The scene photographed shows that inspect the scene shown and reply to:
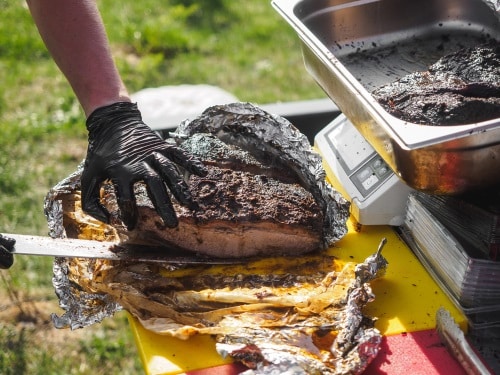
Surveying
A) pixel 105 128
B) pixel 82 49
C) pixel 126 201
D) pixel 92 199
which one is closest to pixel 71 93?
pixel 82 49

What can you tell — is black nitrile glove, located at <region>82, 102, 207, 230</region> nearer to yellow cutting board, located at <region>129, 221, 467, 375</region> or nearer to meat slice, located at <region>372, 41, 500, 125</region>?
yellow cutting board, located at <region>129, 221, 467, 375</region>

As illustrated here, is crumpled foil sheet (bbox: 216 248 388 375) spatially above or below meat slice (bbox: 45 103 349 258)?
below

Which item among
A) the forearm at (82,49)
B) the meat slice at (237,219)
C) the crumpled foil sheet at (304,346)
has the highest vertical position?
the forearm at (82,49)

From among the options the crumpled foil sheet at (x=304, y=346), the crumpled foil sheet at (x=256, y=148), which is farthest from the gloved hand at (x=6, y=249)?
the crumpled foil sheet at (x=304, y=346)

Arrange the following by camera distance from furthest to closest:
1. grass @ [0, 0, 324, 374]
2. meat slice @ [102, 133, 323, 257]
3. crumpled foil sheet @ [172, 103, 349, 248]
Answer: grass @ [0, 0, 324, 374] < crumpled foil sheet @ [172, 103, 349, 248] < meat slice @ [102, 133, 323, 257]

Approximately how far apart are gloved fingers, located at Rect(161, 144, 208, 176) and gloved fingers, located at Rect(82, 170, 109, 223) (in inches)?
8.7

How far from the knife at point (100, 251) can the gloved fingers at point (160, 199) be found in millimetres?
161

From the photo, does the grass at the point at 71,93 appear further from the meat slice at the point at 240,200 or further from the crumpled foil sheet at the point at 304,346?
the crumpled foil sheet at the point at 304,346

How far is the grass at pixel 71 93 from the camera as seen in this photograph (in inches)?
126

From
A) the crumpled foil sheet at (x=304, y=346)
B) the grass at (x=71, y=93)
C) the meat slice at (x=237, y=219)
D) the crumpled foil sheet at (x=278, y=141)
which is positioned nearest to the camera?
the crumpled foil sheet at (x=304, y=346)

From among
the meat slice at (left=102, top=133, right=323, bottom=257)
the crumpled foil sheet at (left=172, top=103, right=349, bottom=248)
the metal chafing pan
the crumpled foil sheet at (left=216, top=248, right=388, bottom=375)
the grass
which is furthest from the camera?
the grass

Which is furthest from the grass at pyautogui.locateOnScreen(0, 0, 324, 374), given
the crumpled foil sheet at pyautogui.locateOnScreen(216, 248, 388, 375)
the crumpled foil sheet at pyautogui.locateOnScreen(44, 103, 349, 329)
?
the crumpled foil sheet at pyautogui.locateOnScreen(216, 248, 388, 375)

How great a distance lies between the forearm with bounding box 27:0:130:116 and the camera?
211 cm

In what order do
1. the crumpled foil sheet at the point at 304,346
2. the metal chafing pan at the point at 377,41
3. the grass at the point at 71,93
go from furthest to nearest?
1. the grass at the point at 71,93
2. the metal chafing pan at the point at 377,41
3. the crumpled foil sheet at the point at 304,346
